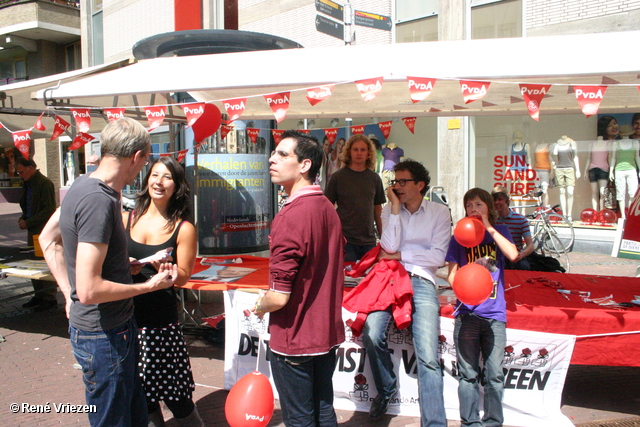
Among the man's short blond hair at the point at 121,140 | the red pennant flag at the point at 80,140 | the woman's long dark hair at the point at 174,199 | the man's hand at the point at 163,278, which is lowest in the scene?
the man's hand at the point at 163,278

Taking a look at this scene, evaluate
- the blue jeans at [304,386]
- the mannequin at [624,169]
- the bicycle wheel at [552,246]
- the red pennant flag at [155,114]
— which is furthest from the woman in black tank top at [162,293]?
the mannequin at [624,169]

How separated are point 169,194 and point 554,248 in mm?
7774

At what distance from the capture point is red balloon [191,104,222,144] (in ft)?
15.0

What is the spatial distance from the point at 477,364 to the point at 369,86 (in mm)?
1953

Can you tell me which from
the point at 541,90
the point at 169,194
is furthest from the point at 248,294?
the point at 541,90

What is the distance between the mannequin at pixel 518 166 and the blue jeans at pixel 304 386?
919 cm

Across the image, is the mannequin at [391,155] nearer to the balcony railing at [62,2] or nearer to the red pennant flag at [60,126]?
the red pennant flag at [60,126]

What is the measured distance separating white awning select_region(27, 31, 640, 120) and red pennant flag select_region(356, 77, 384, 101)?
58 mm

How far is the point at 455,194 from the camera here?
1130cm

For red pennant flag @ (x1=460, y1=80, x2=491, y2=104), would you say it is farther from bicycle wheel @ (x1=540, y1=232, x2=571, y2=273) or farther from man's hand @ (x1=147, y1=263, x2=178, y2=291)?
bicycle wheel @ (x1=540, y1=232, x2=571, y2=273)

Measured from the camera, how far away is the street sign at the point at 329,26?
8.56 metres

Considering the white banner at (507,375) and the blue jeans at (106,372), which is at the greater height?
the blue jeans at (106,372)

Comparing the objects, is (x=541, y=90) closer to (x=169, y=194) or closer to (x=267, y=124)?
(x=169, y=194)

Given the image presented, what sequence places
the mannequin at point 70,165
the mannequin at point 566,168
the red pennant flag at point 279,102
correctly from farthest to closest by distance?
the mannequin at point 70,165
the mannequin at point 566,168
the red pennant flag at point 279,102
